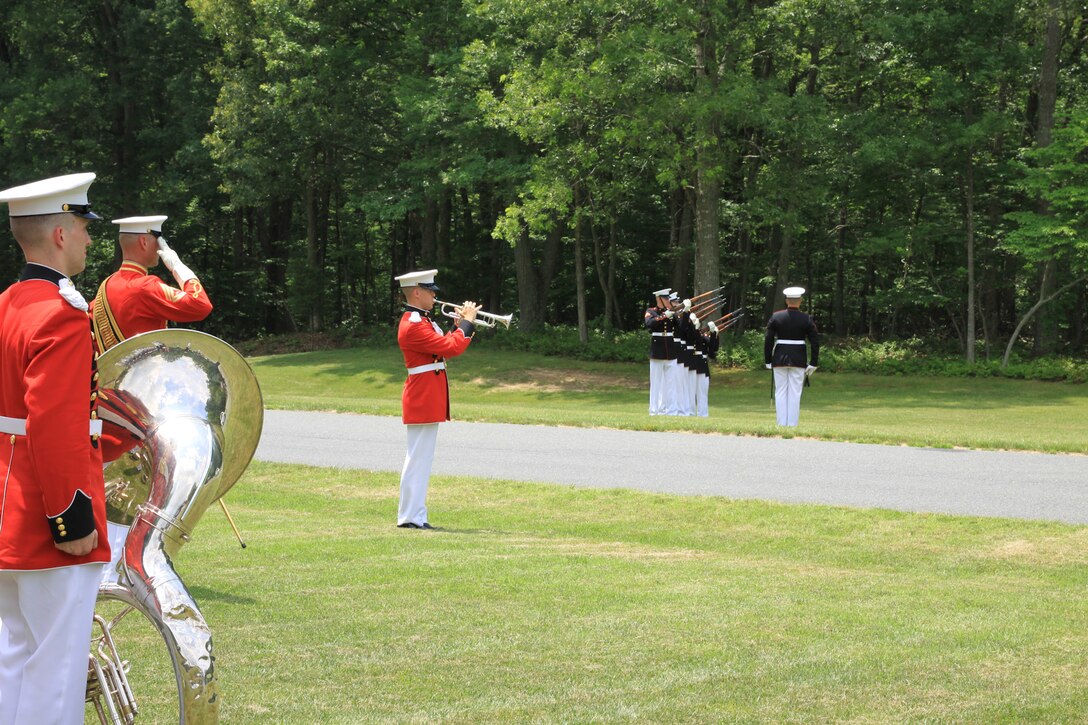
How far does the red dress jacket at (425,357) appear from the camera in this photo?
10391 millimetres

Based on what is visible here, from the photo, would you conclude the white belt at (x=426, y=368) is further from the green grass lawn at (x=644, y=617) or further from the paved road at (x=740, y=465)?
the paved road at (x=740, y=465)

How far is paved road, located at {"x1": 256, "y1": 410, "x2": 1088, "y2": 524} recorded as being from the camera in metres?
11.5

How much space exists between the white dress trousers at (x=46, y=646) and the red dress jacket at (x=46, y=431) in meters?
0.07

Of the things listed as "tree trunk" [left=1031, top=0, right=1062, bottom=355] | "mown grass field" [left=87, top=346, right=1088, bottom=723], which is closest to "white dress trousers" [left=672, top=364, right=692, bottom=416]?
"mown grass field" [left=87, top=346, right=1088, bottom=723]

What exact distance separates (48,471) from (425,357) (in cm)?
A: 705

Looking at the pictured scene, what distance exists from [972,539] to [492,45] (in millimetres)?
26171

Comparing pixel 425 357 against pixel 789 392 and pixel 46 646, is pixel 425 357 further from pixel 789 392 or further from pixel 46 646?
pixel 789 392

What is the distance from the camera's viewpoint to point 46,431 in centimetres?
369

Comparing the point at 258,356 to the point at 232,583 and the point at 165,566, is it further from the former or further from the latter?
the point at 165,566

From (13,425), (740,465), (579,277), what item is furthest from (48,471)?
(579,277)

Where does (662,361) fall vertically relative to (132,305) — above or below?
below

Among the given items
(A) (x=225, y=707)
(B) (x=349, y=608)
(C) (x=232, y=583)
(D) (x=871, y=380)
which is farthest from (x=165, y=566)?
(D) (x=871, y=380)

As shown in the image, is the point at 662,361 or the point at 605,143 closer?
the point at 662,361

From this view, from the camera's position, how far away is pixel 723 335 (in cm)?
3497
